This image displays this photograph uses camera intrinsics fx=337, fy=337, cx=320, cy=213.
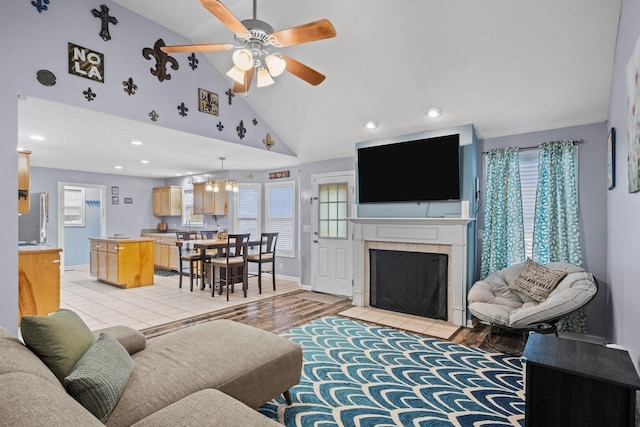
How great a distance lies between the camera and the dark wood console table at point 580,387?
1460 millimetres

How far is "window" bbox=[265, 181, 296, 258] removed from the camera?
6.81 meters

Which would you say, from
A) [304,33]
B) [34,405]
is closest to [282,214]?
[304,33]

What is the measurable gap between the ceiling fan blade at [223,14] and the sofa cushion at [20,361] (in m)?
1.91

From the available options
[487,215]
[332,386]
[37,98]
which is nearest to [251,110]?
[37,98]

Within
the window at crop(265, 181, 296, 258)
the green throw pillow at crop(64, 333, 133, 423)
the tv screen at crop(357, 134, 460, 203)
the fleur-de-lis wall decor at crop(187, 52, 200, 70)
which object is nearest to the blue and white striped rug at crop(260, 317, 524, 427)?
the green throw pillow at crop(64, 333, 133, 423)

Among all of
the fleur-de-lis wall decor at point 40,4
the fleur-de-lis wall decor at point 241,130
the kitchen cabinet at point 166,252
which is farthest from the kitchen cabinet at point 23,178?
the kitchen cabinet at point 166,252

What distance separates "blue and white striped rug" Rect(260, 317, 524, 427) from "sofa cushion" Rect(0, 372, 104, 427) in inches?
55.5

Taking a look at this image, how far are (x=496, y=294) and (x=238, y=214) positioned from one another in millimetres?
5341

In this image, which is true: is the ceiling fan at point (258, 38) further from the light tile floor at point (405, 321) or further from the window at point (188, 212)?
the window at point (188, 212)

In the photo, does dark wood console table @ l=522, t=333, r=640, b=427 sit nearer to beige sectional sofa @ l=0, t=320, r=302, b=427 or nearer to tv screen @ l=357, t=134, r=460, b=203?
beige sectional sofa @ l=0, t=320, r=302, b=427

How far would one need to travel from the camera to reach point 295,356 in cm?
225

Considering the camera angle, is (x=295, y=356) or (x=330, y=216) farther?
(x=330, y=216)

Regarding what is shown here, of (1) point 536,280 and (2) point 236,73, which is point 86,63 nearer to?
(2) point 236,73

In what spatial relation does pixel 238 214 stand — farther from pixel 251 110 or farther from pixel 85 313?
pixel 85 313
